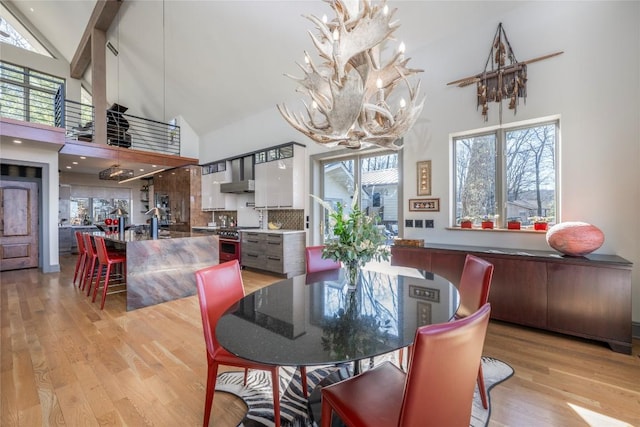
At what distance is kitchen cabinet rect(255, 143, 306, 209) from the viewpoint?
17.7 feet

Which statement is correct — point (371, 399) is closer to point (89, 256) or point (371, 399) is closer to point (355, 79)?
point (355, 79)

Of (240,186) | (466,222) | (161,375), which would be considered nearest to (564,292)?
(466,222)

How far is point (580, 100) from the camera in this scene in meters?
2.88

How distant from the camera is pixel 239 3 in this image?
420cm

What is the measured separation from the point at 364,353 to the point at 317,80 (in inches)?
81.3

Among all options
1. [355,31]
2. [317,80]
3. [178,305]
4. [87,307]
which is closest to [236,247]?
[178,305]

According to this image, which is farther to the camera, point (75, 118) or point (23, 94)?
point (23, 94)

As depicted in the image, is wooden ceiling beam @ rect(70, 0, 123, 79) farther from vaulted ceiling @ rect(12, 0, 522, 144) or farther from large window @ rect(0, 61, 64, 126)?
large window @ rect(0, 61, 64, 126)

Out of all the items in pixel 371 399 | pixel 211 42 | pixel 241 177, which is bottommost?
pixel 371 399

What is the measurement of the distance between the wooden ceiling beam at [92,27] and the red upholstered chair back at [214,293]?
6986 mm

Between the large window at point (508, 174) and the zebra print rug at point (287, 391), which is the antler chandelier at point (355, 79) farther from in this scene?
the zebra print rug at point (287, 391)

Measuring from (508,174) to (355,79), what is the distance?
8.79ft

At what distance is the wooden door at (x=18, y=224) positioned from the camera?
218 inches

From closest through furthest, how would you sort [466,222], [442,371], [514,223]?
[442,371]
[514,223]
[466,222]
